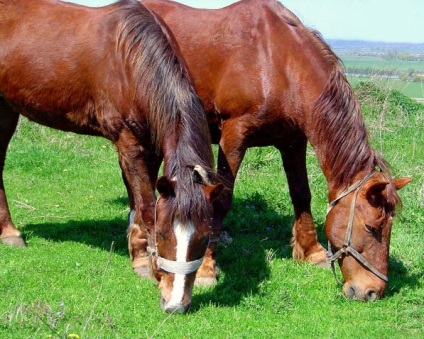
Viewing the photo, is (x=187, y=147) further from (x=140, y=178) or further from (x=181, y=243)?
(x=140, y=178)

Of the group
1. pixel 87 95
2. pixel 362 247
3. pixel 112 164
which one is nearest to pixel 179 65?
pixel 87 95

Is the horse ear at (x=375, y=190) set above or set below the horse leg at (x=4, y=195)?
above

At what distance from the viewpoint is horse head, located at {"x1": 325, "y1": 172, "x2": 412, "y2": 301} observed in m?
4.92

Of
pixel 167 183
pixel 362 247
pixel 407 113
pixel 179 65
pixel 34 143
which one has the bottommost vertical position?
pixel 34 143

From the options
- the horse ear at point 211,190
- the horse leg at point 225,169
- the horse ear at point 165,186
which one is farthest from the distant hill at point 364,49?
the horse ear at point 165,186

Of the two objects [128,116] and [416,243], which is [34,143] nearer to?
[128,116]

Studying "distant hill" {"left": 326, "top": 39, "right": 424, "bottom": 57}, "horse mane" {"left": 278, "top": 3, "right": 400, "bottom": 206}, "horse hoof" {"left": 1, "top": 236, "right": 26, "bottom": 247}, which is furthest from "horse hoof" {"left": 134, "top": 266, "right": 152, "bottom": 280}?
"distant hill" {"left": 326, "top": 39, "right": 424, "bottom": 57}

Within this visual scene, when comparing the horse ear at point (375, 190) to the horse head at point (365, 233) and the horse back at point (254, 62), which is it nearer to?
the horse head at point (365, 233)

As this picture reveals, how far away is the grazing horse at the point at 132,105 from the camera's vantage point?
4531mm

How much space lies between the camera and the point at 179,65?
5262mm

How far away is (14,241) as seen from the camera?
21.2 feet

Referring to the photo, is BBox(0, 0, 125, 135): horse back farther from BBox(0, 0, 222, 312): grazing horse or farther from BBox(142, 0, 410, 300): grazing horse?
BBox(142, 0, 410, 300): grazing horse

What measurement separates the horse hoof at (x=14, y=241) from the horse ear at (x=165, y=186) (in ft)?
8.15

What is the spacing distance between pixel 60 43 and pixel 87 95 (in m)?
0.59
